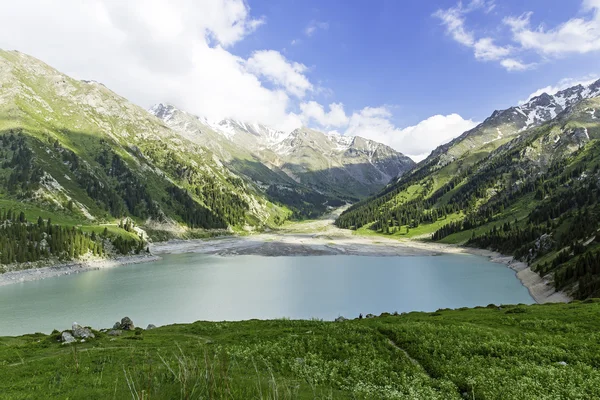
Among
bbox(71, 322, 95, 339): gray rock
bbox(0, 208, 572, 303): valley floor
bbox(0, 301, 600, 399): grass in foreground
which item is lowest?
bbox(0, 208, 572, 303): valley floor

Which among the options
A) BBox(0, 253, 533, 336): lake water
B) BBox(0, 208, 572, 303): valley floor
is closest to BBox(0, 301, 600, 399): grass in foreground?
BBox(0, 253, 533, 336): lake water

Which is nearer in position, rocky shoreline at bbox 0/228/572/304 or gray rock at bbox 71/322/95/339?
gray rock at bbox 71/322/95/339

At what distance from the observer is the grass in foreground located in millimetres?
15695

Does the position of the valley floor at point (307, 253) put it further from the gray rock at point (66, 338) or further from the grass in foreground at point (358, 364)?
the gray rock at point (66, 338)

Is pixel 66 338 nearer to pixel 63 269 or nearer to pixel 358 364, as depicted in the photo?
pixel 358 364

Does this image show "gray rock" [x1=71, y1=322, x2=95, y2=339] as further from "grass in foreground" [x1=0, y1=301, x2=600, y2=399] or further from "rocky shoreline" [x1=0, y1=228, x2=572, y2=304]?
"rocky shoreline" [x1=0, y1=228, x2=572, y2=304]

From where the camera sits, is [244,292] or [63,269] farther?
[63,269]

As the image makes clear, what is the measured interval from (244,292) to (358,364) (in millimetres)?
65779

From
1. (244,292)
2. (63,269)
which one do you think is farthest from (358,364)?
(63,269)

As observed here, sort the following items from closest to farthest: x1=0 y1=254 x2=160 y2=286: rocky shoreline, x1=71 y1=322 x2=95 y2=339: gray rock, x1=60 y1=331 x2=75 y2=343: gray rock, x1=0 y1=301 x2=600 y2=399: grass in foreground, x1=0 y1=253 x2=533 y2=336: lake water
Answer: x1=0 y1=301 x2=600 y2=399: grass in foreground, x1=60 y1=331 x2=75 y2=343: gray rock, x1=71 y1=322 x2=95 y2=339: gray rock, x1=0 y1=253 x2=533 y2=336: lake water, x1=0 y1=254 x2=160 y2=286: rocky shoreline

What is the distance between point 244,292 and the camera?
82688mm

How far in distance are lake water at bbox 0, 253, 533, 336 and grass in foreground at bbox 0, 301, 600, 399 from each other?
36.3m

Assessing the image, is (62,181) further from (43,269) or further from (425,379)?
(425,379)

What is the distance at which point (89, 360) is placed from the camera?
22.4 metres
